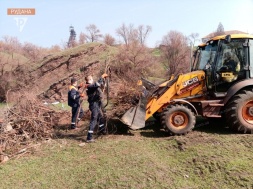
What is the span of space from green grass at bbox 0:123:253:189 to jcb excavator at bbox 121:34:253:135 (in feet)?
1.43

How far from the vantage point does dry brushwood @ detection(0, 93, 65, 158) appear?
6220 mm

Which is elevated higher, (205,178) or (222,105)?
(222,105)

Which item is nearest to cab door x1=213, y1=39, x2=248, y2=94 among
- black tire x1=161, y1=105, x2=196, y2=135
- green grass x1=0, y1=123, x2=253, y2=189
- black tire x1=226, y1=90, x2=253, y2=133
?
black tire x1=226, y1=90, x2=253, y2=133

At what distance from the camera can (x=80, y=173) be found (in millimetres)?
4855

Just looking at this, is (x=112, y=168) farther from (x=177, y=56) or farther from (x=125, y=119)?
(x=177, y=56)

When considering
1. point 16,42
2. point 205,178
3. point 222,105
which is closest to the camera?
point 205,178

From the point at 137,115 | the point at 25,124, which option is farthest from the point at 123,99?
the point at 25,124

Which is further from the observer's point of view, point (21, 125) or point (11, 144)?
point (21, 125)

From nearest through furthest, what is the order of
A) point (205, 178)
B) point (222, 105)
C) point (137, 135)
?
1. point (205, 178)
2. point (222, 105)
3. point (137, 135)

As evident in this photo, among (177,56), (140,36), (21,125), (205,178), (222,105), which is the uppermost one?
(140,36)

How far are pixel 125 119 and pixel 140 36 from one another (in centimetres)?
1661

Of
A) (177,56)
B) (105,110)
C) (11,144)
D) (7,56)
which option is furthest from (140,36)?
(11,144)

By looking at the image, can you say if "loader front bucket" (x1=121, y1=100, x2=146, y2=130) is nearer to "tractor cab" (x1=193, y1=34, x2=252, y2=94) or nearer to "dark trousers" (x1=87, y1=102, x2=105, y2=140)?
"dark trousers" (x1=87, y1=102, x2=105, y2=140)

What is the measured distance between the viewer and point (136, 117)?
6406 millimetres
